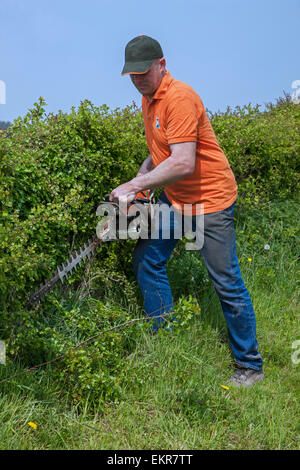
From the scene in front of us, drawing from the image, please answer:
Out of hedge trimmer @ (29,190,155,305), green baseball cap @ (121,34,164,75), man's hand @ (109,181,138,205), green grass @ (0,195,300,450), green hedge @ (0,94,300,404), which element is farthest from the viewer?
hedge trimmer @ (29,190,155,305)

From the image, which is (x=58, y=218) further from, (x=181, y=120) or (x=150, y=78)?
(x=150, y=78)

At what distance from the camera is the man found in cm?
290

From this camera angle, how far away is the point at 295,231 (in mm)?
5480

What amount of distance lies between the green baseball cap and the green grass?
5.40 ft

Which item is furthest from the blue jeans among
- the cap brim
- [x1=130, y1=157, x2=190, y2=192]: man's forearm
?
the cap brim

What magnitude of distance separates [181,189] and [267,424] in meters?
1.59

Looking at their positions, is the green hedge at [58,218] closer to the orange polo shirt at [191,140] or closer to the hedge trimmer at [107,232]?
the hedge trimmer at [107,232]

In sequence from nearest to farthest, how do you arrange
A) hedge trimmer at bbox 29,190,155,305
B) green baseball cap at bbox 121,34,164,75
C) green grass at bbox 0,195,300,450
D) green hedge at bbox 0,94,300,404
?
green grass at bbox 0,195,300,450, green hedge at bbox 0,94,300,404, green baseball cap at bbox 121,34,164,75, hedge trimmer at bbox 29,190,155,305

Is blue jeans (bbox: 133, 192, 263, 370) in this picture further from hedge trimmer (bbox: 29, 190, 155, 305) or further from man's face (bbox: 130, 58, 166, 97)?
man's face (bbox: 130, 58, 166, 97)

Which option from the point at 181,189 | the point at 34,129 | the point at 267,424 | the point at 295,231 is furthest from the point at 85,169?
the point at 295,231

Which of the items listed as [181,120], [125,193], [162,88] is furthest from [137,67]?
[125,193]

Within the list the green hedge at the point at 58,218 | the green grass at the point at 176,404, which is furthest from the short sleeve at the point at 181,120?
the green grass at the point at 176,404

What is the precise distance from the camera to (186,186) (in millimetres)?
3225
